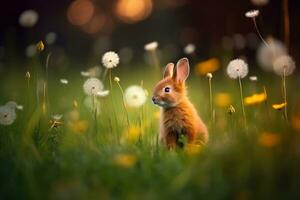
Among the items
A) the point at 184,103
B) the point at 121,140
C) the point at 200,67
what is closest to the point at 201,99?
the point at 200,67

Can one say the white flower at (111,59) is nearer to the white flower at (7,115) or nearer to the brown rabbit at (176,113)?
the brown rabbit at (176,113)

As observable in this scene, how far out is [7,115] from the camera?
15.1 ft

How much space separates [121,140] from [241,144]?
1396 mm

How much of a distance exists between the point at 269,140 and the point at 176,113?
152 centimetres

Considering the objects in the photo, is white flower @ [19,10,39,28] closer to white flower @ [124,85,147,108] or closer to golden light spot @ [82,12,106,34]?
white flower @ [124,85,147,108]

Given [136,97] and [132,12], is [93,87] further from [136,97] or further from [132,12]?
[132,12]

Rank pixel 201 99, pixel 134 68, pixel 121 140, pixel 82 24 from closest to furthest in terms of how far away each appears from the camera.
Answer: pixel 121 140, pixel 201 99, pixel 134 68, pixel 82 24

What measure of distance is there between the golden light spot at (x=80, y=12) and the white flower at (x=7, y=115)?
8.12 metres

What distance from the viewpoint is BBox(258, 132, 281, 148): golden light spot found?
3.45 metres

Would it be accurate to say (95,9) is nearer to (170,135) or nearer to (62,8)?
(62,8)

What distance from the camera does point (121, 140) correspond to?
15.5 ft

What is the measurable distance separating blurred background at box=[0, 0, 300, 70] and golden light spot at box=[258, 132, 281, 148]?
408 cm

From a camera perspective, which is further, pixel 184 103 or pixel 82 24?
pixel 82 24

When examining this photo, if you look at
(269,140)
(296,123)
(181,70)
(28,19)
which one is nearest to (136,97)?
(181,70)
